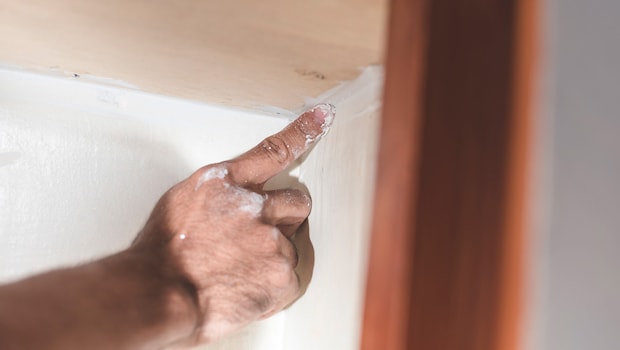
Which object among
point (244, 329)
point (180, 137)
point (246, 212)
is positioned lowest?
point (244, 329)

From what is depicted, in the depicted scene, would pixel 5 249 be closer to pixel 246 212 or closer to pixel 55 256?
pixel 55 256

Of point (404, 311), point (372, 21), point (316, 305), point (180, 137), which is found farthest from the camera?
point (180, 137)

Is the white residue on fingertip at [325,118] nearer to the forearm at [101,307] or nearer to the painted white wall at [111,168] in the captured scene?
the painted white wall at [111,168]

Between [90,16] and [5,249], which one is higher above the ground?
[90,16]

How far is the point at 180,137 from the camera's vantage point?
2.39 ft

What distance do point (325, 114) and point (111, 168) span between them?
29cm

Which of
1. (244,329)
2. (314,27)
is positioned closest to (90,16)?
(314,27)

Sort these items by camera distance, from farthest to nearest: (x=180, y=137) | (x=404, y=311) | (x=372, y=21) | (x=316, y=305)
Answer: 1. (x=180, y=137)
2. (x=316, y=305)
3. (x=372, y=21)
4. (x=404, y=311)

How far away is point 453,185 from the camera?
311 mm

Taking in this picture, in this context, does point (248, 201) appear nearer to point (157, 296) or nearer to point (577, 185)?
point (157, 296)

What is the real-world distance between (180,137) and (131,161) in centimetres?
7

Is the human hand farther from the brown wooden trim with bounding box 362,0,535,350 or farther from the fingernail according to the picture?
the brown wooden trim with bounding box 362,0,535,350

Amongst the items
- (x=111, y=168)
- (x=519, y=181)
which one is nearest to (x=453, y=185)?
(x=519, y=181)

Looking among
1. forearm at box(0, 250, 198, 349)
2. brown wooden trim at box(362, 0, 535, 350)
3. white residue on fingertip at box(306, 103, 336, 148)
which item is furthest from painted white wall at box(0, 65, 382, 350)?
brown wooden trim at box(362, 0, 535, 350)
